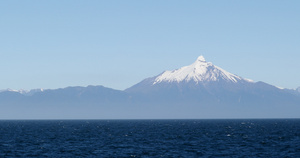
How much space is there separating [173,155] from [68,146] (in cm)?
2093

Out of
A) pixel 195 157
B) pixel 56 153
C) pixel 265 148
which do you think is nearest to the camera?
pixel 195 157

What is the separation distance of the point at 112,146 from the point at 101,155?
1333cm

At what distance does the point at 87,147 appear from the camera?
265ft

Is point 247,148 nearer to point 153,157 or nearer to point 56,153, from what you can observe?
point 153,157

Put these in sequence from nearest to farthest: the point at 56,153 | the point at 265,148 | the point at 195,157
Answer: the point at 195,157 → the point at 56,153 → the point at 265,148

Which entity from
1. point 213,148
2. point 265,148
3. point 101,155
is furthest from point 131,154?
point 265,148

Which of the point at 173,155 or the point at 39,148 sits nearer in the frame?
the point at 173,155

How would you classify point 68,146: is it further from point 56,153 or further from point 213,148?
point 213,148

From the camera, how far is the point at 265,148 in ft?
255

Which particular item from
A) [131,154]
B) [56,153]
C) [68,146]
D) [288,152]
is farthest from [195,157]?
[68,146]

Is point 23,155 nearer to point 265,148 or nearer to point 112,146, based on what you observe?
point 112,146

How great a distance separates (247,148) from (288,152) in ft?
25.7

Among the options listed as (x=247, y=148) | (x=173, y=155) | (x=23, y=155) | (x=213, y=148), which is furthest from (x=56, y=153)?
(x=247, y=148)

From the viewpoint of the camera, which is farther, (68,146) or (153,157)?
(68,146)
